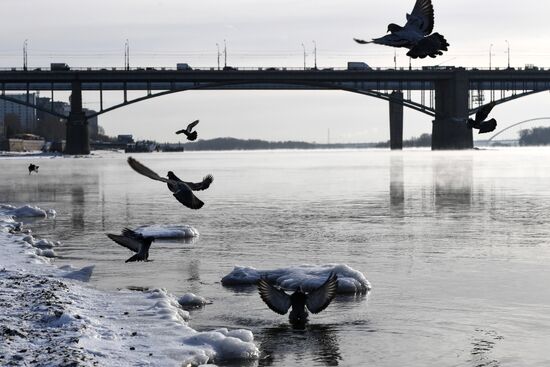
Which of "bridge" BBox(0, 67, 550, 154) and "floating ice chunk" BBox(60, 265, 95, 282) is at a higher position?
"bridge" BBox(0, 67, 550, 154)

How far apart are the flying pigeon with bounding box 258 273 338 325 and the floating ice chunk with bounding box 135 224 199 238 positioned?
11947 mm

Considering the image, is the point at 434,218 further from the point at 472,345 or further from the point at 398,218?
the point at 472,345

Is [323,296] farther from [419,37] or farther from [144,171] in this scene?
[419,37]

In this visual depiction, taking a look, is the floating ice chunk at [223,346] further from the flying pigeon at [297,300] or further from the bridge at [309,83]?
the bridge at [309,83]

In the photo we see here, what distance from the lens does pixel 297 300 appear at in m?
13.9

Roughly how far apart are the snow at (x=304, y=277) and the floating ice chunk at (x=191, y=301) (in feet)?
5.76

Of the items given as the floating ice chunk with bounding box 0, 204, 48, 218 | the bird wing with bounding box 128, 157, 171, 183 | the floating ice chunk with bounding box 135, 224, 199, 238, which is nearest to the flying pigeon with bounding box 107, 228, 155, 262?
the bird wing with bounding box 128, 157, 171, 183

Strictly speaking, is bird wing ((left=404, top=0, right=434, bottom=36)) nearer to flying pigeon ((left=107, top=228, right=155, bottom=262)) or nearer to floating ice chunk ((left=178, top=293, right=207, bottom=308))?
floating ice chunk ((left=178, top=293, right=207, bottom=308))

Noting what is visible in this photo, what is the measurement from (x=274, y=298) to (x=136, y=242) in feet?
18.3

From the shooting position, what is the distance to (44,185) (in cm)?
5662

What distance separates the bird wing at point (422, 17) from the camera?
48.4 feet

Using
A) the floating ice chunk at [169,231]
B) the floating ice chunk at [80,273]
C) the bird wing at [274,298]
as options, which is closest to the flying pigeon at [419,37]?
the bird wing at [274,298]

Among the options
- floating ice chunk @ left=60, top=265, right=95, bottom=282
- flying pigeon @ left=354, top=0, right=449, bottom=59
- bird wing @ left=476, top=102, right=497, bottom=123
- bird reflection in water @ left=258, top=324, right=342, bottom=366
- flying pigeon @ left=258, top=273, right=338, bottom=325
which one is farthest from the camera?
bird wing @ left=476, top=102, right=497, bottom=123

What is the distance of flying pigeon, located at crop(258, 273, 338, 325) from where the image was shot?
13555 mm
